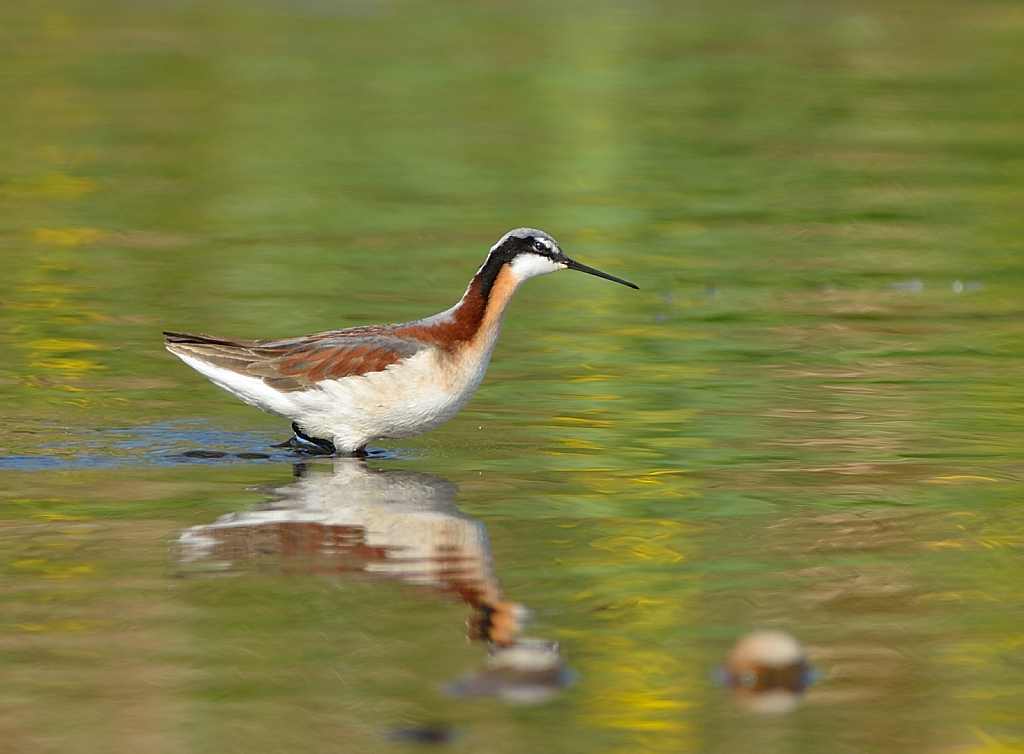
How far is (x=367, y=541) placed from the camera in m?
10.0

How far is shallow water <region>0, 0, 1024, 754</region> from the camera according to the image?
778cm

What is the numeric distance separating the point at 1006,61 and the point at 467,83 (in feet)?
32.3

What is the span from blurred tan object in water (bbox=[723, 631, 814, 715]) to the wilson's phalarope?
4625mm

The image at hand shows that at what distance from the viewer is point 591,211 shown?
21.5 metres

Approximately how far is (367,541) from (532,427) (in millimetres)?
3103

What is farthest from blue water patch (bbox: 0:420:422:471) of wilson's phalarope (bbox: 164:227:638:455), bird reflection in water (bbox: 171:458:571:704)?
bird reflection in water (bbox: 171:458:571:704)

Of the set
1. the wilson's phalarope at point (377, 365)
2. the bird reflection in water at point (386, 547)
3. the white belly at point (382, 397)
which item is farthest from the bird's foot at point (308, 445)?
the bird reflection in water at point (386, 547)

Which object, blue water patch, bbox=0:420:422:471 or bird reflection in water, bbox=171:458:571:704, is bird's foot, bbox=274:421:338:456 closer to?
blue water patch, bbox=0:420:422:471

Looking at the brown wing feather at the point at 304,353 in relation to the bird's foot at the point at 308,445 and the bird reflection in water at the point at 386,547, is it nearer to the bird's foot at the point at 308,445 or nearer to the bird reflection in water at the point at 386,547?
the bird's foot at the point at 308,445

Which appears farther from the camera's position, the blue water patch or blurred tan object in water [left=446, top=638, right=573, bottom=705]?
the blue water patch

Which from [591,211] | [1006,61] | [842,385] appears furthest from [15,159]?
[1006,61]

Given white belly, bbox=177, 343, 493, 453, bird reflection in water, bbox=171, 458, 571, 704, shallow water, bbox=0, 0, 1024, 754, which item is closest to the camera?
shallow water, bbox=0, 0, 1024, 754

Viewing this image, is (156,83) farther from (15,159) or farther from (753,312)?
(753,312)

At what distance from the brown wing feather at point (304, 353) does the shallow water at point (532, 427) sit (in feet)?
1.88
